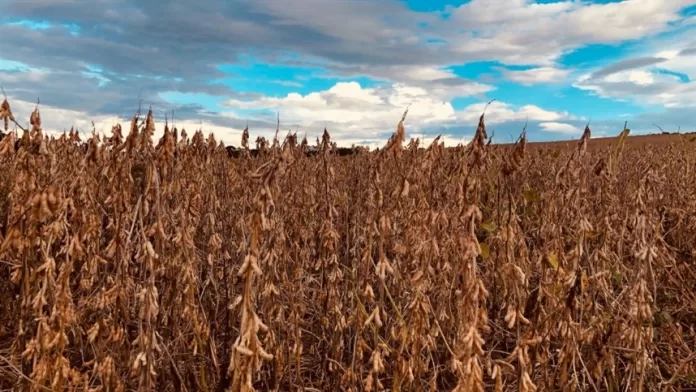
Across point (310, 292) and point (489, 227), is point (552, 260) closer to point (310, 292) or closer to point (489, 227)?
point (489, 227)

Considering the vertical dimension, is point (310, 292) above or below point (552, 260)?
below

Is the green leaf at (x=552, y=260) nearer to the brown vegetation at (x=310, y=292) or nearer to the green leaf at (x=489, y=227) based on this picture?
the brown vegetation at (x=310, y=292)

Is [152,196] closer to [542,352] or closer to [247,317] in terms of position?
[247,317]

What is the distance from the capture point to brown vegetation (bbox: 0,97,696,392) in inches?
73.2

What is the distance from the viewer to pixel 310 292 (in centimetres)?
412

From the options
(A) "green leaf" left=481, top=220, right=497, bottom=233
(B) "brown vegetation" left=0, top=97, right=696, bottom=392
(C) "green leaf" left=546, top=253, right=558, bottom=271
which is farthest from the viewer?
(A) "green leaf" left=481, top=220, right=497, bottom=233

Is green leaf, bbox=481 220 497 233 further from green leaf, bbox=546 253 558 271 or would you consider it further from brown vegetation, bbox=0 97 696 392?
green leaf, bbox=546 253 558 271

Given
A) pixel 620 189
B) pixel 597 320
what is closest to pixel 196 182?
pixel 597 320

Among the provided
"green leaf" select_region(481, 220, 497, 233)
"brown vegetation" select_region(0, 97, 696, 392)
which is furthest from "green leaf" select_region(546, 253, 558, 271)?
"green leaf" select_region(481, 220, 497, 233)

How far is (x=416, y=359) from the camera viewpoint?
2238 millimetres

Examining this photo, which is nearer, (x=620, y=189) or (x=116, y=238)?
(x=116, y=238)

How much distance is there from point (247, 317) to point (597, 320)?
77.6 inches

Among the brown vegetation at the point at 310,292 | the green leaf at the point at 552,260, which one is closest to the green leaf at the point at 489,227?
the brown vegetation at the point at 310,292

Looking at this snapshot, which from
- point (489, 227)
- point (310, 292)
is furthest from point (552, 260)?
point (310, 292)
